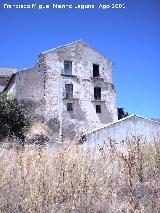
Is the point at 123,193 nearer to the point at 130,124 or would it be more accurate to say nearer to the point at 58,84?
the point at 130,124

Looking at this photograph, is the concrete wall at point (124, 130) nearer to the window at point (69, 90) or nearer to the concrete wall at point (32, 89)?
the window at point (69, 90)

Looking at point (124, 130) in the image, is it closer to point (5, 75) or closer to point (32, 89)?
point (32, 89)

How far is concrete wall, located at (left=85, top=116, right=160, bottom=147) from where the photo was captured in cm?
2453

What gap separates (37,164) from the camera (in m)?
7.36

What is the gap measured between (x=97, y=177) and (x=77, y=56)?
34013 mm

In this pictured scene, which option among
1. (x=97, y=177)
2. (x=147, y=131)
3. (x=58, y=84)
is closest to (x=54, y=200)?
(x=97, y=177)

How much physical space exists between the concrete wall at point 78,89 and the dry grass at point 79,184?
2966 cm

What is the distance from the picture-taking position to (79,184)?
20.4 feet

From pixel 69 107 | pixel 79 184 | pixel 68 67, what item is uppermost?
pixel 68 67

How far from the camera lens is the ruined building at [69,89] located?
3762 cm

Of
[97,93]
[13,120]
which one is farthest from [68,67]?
[13,120]

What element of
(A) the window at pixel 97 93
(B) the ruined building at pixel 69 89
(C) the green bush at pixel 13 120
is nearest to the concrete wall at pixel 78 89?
(B) the ruined building at pixel 69 89

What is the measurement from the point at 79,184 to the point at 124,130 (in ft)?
66.3

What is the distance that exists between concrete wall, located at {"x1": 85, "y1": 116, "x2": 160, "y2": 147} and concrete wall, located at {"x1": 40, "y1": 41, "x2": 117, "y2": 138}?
A: 421 inches
